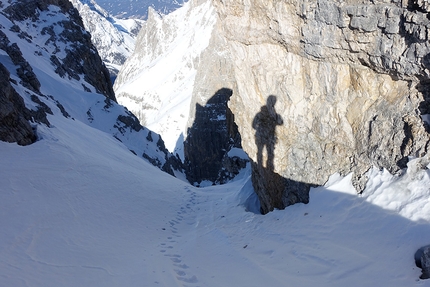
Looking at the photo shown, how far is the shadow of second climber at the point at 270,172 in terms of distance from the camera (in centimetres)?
1025

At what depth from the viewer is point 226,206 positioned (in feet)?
47.3

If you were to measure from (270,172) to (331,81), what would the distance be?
160 inches

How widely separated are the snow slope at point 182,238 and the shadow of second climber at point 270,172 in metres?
0.62

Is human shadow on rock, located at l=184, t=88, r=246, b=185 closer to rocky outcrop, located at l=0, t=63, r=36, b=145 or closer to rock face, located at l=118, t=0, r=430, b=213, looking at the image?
rocky outcrop, located at l=0, t=63, r=36, b=145

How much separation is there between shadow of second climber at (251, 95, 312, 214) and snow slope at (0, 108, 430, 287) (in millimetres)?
618

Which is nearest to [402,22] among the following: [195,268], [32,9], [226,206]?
[195,268]

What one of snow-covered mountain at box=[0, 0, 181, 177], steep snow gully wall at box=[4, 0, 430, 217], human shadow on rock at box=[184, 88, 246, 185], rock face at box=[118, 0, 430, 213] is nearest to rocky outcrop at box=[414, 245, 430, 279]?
steep snow gully wall at box=[4, 0, 430, 217]

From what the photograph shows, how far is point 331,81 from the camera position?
8688mm

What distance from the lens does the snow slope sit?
5.41 m

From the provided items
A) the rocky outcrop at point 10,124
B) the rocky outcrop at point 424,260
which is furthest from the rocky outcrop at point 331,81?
the rocky outcrop at point 10,124

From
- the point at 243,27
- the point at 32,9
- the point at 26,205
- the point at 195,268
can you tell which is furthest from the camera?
the point at 32,9

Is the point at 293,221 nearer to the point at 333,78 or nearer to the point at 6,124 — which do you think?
the point at 333,78

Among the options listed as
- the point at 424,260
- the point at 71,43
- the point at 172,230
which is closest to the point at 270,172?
the point at 172,230

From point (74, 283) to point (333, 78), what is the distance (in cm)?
722
